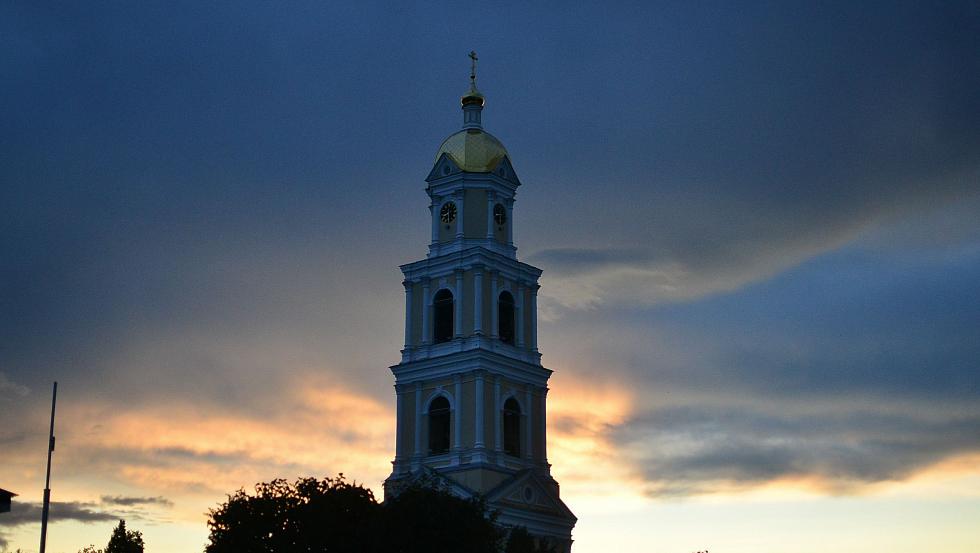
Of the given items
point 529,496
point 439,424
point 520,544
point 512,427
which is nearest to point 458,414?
Result: point 439,424

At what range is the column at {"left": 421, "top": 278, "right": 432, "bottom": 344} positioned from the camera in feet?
262

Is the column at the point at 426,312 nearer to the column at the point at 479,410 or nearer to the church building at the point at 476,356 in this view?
the church building at the point at 476,356

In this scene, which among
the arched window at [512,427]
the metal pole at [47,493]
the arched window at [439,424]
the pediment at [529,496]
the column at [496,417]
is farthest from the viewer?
the arched window at [512,427]

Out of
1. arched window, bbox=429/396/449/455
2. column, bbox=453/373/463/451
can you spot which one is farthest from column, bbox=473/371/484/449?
arched window, bbox=429/396/449/455

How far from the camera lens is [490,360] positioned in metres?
77.4

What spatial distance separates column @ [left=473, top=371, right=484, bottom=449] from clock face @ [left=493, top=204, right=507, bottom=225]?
10259 millimetres

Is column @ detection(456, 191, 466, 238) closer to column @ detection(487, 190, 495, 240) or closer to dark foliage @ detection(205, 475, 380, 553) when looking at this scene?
column @ detection(487, 190, 495, 240)

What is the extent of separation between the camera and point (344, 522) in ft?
209

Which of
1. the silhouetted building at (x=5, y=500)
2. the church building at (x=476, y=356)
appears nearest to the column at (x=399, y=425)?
the church building at (x=476, y=356)

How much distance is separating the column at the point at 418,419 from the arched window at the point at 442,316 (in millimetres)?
2933

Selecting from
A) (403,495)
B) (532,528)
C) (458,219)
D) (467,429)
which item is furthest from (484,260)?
(403,495)

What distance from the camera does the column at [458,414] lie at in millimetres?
76312

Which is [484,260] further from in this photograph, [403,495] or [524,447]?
[403,495]

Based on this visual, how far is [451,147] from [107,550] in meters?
40.1
